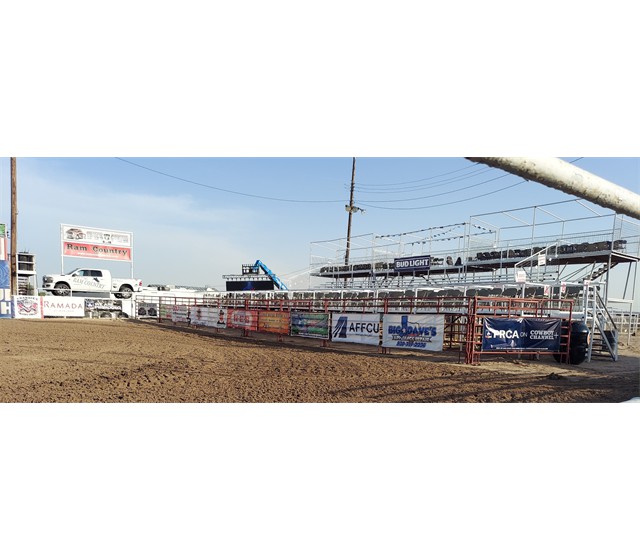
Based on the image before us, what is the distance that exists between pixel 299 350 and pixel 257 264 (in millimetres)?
31795

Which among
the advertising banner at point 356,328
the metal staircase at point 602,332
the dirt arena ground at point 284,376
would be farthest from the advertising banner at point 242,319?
the metal staircase at point 602,332

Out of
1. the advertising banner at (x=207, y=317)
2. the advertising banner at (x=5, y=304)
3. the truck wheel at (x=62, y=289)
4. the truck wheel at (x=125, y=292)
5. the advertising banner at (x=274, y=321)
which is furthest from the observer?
the truck wheel at (x=125, y=292)

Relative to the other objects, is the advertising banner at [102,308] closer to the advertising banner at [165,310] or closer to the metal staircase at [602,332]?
the advertising banner at [165,310]

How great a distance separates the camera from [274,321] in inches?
679

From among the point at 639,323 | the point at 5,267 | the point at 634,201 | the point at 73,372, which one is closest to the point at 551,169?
the point at 634,201

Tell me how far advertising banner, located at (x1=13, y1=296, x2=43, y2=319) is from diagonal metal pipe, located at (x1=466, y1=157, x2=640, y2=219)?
100 ft

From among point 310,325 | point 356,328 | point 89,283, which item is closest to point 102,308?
point 89,283

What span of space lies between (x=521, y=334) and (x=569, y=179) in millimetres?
11069

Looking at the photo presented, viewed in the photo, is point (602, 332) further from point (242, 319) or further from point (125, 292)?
point (125, 292)

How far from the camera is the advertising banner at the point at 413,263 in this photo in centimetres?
2581

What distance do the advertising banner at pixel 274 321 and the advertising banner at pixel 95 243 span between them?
70.4 ft

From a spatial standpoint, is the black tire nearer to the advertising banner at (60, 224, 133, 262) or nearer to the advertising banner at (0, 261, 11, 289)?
the advertising banner at (60, 224, 133, 262)

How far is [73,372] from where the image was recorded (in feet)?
27.4

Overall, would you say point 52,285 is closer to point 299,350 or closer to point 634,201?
point 299,350
